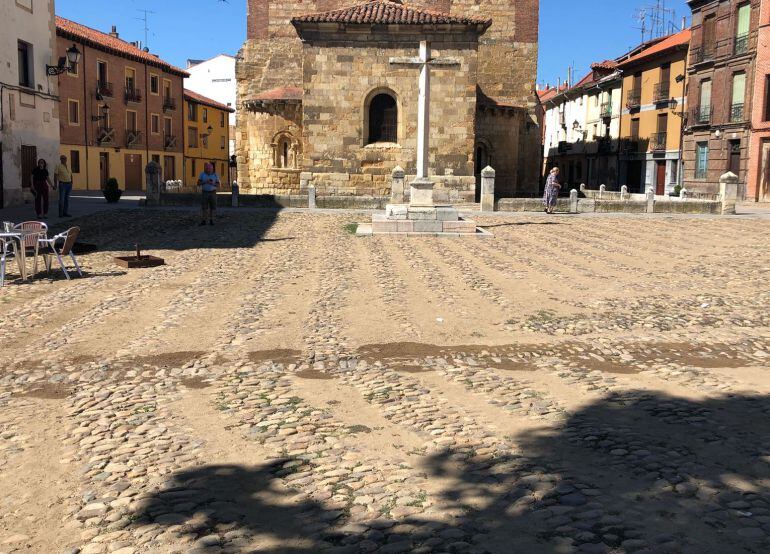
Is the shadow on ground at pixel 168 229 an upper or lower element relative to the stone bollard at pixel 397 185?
lower

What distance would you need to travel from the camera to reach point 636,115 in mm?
39375

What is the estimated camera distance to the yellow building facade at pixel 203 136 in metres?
48.8

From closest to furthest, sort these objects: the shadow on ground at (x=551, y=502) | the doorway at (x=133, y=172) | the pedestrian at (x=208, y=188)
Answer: the shadow on ground at (x=551, y=502), the pedestrian at (x=208, y=188), the doorway at (x=133, y=172)

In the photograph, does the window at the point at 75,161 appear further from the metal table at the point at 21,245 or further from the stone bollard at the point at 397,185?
the metal table at the point at 21,245

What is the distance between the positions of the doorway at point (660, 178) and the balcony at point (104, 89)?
30924 millimetres

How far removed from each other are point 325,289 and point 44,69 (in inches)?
686

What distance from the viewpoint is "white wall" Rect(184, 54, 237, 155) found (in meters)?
58.5

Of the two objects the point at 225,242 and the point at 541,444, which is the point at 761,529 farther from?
the point at 225,242

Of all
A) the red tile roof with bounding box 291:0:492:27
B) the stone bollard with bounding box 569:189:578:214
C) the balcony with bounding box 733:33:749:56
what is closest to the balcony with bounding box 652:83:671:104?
the balcony with bounding box 733:33:749:56

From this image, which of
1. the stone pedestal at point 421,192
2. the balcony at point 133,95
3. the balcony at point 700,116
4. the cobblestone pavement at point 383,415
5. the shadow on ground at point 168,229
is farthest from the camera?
the balcony at point 133,95

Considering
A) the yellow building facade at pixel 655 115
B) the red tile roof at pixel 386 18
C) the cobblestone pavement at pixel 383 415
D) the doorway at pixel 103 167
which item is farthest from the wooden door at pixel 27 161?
the yellow building facade at pixel 655 115

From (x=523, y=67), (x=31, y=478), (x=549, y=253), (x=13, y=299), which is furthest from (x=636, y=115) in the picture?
(x=31, y=478)

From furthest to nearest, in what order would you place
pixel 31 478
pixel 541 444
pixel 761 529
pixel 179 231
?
pixel 179 231 → pixel 541 444 → pixel 31 478 → pixel 761 529

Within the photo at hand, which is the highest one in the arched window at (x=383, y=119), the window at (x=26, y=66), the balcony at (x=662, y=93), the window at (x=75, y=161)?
the balcony at (x=662, y=93)
